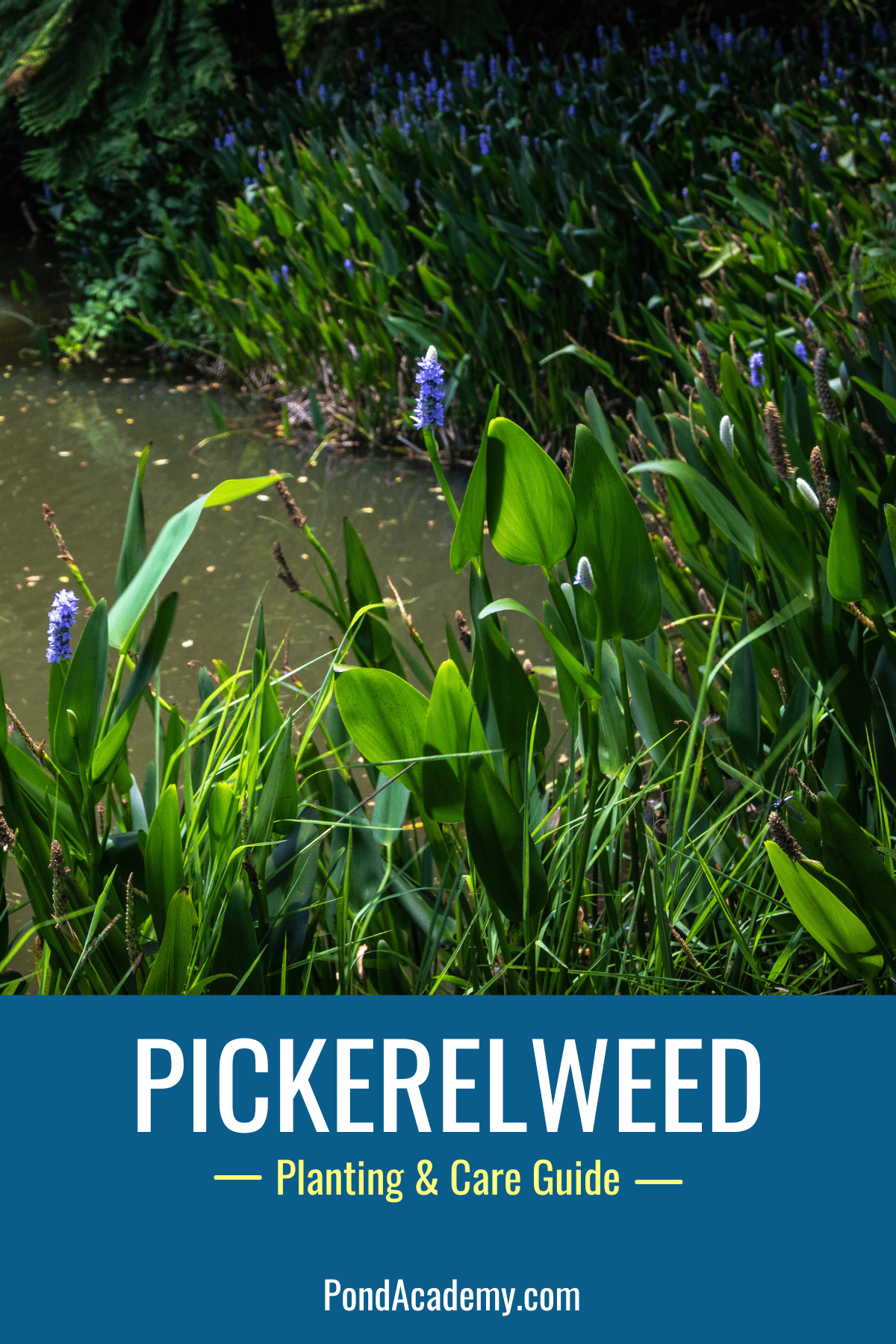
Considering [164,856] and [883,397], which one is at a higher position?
[883,397]

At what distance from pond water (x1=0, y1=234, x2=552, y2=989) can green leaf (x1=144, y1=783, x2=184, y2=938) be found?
1197mm

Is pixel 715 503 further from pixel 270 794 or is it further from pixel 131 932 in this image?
pixel 131 932

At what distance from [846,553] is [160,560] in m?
0.76

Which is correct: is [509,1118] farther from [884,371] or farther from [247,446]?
[247,446]

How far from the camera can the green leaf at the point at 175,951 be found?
1.01m

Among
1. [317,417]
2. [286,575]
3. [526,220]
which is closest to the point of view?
[286,575]

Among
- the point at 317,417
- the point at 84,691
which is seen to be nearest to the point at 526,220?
the point at 317,417

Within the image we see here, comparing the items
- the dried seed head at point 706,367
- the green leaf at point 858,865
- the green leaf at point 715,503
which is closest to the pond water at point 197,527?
the dried seed head at point 706,367

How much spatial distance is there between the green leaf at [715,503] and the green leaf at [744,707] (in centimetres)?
18

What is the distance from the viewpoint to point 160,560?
1154mm

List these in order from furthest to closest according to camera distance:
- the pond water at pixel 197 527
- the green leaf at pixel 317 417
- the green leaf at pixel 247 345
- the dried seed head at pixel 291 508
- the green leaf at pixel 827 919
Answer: the green leaf at pixel 247 345 → the green leaf at pixel 317 417 → the pond water at pixel 197 527 → the dried seed head at pixel 291 508 → the green leaf at pixel 827 919

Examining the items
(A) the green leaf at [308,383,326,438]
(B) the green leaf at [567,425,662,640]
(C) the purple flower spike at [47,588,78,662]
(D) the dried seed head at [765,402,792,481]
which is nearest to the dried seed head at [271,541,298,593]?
(C) the purple flower spike at [47,588,78,662]

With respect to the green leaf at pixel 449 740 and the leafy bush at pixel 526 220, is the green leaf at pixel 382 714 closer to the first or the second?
the green leaf at pixel 449 740

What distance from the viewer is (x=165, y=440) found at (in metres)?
4.49
